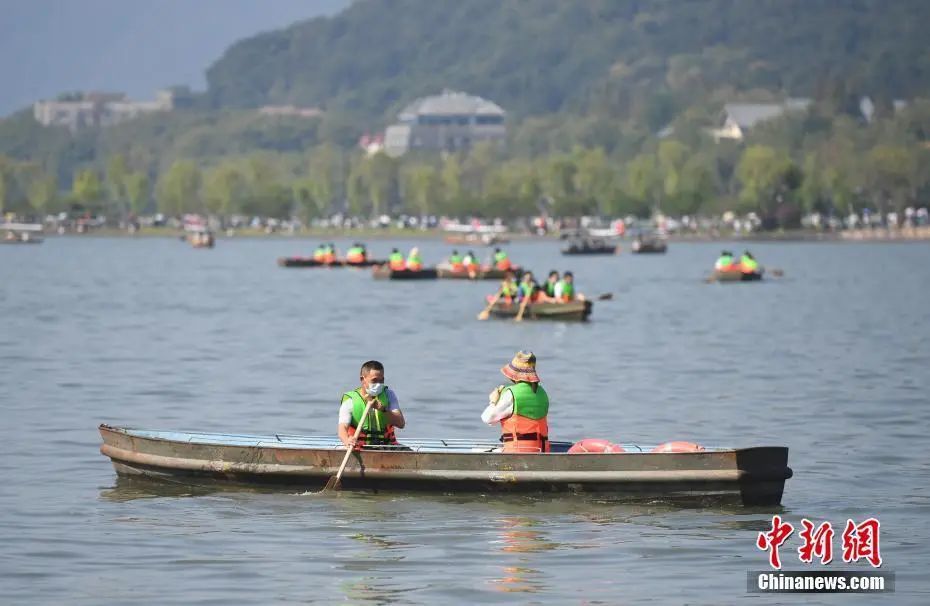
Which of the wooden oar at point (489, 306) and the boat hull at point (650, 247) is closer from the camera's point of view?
the wooden oar at point (489, 306)

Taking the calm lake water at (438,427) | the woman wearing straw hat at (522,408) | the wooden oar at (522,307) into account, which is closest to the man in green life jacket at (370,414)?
the calm lake water at (438,427)

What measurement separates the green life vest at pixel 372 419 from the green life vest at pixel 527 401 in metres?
1.82

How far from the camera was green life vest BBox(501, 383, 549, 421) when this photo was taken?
100 ft

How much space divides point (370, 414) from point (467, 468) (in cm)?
168

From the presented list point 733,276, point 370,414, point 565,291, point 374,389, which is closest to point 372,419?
point 370,414

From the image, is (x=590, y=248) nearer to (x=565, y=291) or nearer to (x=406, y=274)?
(x=406, y=274)

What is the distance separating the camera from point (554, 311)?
71125mm

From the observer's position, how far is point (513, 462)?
30.2 m

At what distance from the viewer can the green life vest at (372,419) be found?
101ft

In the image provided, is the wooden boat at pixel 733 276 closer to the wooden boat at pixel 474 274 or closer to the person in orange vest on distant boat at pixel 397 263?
the wooden boat at pixel 474 274

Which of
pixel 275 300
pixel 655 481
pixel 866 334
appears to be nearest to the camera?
pixel 655 481

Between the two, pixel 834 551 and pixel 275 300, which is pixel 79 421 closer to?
pixel 834 551

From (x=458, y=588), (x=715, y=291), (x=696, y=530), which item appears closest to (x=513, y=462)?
(x=696, y=530)

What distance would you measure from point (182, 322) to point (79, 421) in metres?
36.1
